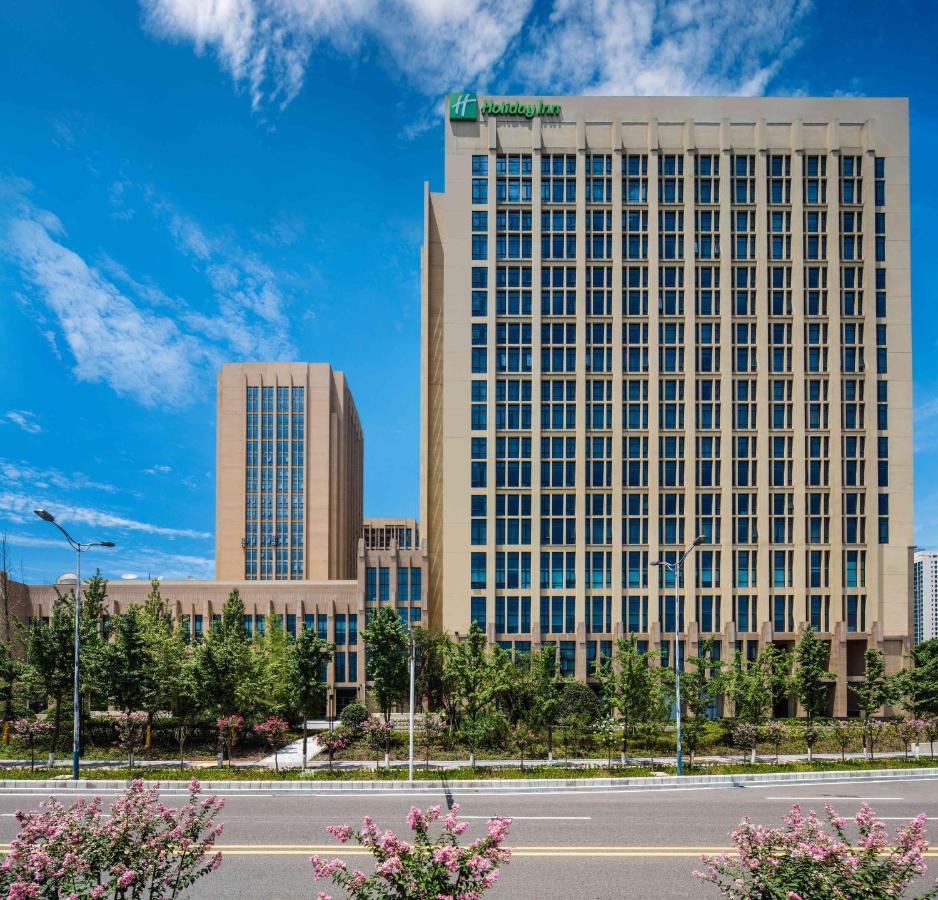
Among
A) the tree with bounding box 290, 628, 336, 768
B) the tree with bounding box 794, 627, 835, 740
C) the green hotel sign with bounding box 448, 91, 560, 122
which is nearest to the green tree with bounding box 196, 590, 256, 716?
the tree with bounding box 290, 628, 336, 768

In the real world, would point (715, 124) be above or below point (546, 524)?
above

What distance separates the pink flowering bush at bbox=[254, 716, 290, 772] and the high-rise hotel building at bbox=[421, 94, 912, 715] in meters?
19.7

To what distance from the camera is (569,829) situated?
19.3 meters

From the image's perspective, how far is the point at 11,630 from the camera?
174ft

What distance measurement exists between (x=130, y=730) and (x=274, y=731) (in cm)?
605

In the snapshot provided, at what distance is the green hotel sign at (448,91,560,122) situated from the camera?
55.2 metres

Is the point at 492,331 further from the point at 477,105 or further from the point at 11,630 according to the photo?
the point at 11,630

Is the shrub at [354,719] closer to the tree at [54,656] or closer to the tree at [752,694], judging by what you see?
the tree at [54,656]

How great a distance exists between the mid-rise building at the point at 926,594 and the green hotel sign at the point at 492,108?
478 feet

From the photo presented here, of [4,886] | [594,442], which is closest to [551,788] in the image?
[4,886]

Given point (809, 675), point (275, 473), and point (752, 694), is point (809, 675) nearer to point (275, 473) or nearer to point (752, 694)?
point (752, 694)

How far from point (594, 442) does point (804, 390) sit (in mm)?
16978

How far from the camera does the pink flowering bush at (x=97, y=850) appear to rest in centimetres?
876

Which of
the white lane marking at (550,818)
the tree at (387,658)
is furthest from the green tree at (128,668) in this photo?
the white lane marking at (550,818)
